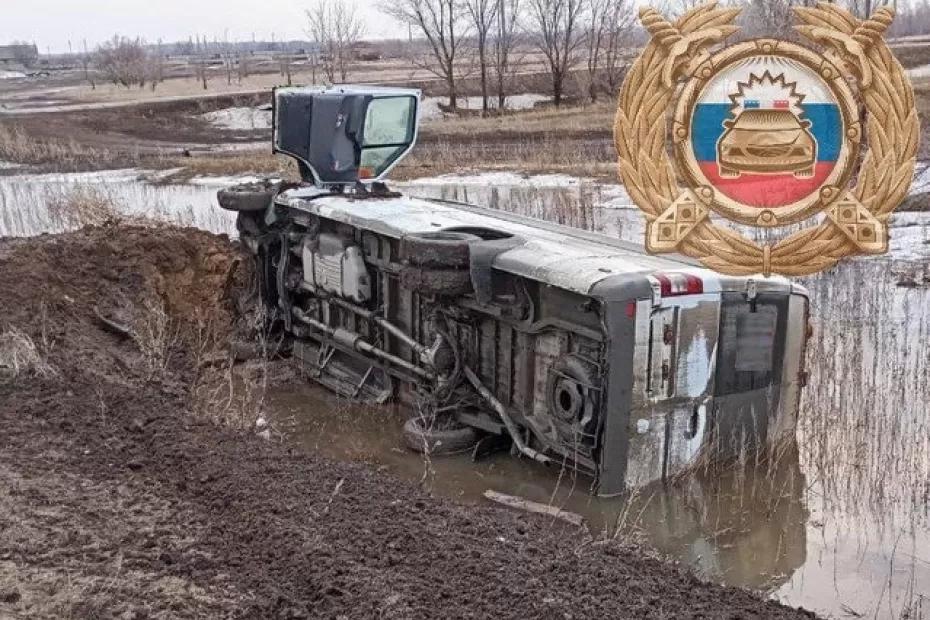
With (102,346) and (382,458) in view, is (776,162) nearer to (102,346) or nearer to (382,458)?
(382,458)

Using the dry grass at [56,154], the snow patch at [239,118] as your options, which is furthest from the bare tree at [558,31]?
the dry grass at [56,154]

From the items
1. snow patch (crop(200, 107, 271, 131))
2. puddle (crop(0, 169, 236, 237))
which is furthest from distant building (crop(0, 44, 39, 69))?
A: puddle (crop(0, 169, 236, 237))

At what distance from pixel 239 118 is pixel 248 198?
91.6ft

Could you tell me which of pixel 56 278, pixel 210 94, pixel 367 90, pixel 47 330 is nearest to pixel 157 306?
pixel 56 278

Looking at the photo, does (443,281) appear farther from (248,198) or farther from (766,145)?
(248,198)

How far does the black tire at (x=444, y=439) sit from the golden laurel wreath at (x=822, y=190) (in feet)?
9.07

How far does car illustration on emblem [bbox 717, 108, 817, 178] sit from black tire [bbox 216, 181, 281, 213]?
18.0 ft

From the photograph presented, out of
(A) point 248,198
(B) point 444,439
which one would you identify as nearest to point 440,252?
(B) point 444,439

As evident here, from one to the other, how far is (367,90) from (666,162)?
5005mm

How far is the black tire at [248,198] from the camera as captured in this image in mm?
9195

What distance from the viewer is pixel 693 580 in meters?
4.34

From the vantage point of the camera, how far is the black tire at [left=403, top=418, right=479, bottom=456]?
7.03 meters

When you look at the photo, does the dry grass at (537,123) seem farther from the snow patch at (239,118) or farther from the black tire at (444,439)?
the black tire at (444,439)

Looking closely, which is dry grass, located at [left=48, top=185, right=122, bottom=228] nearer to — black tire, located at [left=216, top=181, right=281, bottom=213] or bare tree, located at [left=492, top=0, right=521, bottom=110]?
black tire, located at [left=216, top=181, right=281, bottom=213]
